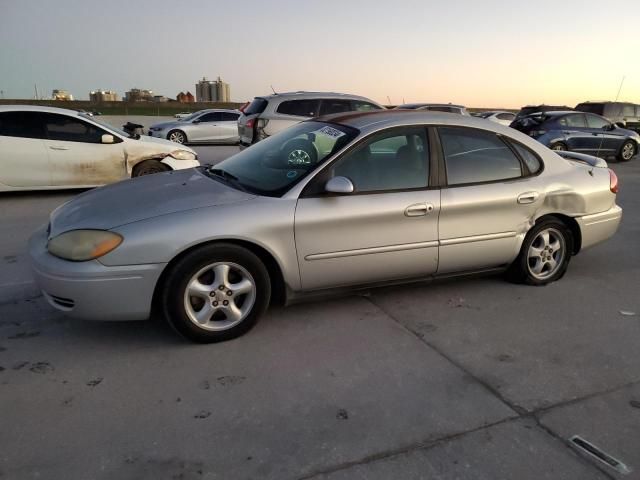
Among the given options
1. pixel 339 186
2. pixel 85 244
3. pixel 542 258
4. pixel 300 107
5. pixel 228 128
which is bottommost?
pixel 542 258

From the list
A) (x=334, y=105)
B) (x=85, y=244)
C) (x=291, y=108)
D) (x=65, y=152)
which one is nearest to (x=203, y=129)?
(x=291, y=108)

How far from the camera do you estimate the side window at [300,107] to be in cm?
1064

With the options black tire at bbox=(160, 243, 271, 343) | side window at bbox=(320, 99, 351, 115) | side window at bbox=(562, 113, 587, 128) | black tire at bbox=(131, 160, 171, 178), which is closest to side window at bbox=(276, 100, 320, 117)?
side window at bbox=(320, 99, 351, 115)

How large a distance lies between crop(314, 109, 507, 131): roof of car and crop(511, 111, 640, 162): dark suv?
10.7 metres

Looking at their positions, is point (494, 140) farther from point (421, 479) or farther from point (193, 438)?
point (193, 438)

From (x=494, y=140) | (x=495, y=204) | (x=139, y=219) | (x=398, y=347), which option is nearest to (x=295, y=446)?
(x=398, y=347)

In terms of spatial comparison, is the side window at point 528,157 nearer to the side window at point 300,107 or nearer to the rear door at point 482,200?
the rear door at point 482,200

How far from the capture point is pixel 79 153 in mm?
7809

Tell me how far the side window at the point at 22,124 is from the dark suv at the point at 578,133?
11.8m

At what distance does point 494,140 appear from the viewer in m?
4.11

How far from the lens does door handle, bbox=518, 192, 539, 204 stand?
4.04 m

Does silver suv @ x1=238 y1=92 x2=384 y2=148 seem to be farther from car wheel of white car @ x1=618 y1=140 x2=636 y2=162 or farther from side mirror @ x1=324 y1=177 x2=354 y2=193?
car wheel of white car @ x1=618 y1=140 x2=636 y2=162

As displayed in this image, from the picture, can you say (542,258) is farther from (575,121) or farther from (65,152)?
(575,121)

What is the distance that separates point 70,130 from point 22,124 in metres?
0.65
